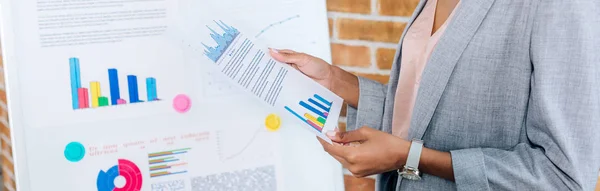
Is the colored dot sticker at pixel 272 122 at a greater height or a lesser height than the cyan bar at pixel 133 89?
lesser

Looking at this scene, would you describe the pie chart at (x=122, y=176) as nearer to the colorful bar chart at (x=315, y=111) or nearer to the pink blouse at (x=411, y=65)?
the colorful bar chart at (x=315, y=111)

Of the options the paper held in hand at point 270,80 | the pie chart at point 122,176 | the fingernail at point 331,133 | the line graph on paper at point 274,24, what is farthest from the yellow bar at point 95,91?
the fingernail at point 331,133

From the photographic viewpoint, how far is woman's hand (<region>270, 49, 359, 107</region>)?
1105mm

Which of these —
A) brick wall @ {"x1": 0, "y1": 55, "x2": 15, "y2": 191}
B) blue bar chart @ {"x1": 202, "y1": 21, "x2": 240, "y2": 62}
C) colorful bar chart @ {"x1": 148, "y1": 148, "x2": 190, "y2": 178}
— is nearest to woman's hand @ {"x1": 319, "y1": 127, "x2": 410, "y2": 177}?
blue bar chart @ {"x1": 202, "y1": 21, "x2": 240, "y2": 62}

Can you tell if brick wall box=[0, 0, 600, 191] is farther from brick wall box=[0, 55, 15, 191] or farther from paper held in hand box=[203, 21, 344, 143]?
brick wall box=[0, 55, 15, 191]

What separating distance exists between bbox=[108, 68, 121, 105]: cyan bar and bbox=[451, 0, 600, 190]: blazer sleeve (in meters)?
0.66

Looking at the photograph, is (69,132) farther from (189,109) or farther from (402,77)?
(402,77)

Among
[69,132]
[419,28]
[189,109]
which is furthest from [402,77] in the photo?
[69,132]

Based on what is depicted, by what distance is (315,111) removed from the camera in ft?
3.47

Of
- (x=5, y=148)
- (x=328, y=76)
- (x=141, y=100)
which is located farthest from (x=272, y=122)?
(x=5, y=148)

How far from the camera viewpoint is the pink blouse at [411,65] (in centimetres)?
102

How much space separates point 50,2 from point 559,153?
0.89 m

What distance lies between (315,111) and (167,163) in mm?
337

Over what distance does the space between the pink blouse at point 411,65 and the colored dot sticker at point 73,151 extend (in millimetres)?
605
